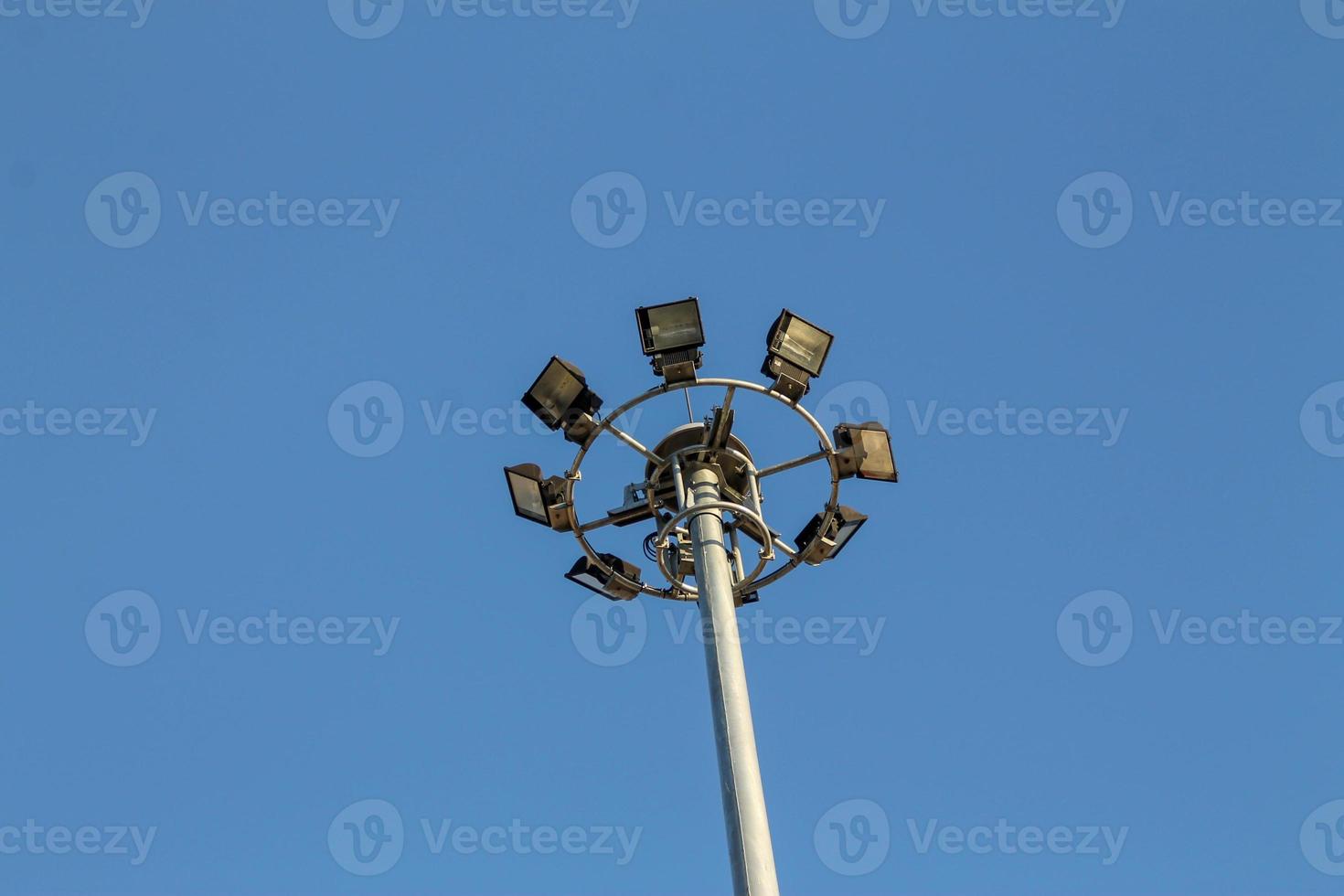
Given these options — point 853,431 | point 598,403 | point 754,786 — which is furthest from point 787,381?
point 754,786

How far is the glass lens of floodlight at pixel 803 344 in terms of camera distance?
11711mm

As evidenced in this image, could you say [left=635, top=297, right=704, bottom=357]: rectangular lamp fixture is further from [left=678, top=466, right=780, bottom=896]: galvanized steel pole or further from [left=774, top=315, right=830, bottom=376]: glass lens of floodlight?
[left=678, top=466, right=780, bottom=896]: galvanized steel pole

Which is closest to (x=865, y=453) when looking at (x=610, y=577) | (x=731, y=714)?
(x=610, y=577)

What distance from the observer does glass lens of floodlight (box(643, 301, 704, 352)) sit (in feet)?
37.2

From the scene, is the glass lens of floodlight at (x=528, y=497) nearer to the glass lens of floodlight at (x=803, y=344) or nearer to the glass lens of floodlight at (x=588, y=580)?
the glass lens of floodlight at (x=588, y=580)

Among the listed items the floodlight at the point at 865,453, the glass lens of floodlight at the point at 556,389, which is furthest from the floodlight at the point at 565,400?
the floodlight at the point at 865,453

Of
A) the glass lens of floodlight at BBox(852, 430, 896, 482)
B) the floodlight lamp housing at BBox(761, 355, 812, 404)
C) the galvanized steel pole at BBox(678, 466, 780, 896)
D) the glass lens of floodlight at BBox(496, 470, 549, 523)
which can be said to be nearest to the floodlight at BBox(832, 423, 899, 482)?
the glass lens of floodlight at BBox(852, 430, 896, 482)

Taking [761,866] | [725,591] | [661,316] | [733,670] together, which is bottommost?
[761,866]

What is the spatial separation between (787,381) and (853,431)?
2.41 feet

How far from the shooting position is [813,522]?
1192 centimetres

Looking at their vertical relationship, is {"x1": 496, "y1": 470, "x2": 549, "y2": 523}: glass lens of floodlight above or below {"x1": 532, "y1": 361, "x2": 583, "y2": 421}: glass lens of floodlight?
below

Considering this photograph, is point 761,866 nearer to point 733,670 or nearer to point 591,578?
point 733,670

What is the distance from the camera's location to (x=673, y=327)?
1142 centimetres

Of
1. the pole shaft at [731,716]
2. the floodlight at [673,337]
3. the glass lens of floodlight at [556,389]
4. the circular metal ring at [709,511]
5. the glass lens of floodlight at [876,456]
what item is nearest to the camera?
the pole shaft at [731,716]
